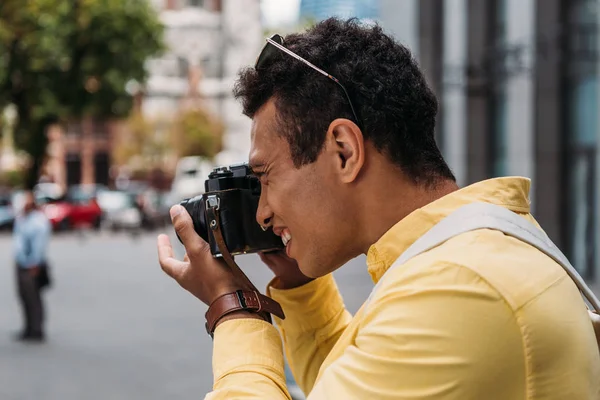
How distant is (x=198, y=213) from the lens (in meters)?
1.75

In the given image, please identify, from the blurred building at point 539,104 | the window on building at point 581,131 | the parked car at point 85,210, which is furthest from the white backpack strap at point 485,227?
the parked car at point 85,210

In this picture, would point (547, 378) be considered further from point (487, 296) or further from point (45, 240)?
point (45, 240)

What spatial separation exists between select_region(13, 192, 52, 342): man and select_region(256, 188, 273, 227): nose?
1030 cm

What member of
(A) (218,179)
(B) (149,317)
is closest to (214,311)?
(A) (218,179)

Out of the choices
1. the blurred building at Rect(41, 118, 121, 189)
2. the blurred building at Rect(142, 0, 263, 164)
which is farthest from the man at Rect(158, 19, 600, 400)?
the blurred building at Rect(142, 0, 263, 164)

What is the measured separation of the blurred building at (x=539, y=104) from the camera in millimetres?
14609

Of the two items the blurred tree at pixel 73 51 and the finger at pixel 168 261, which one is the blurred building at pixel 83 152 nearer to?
the blurred tree at pixel 73 51

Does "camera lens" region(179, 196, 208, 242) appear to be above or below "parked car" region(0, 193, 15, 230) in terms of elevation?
above

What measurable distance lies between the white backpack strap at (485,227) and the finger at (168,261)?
1.64 feet

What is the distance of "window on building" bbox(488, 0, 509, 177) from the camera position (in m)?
18.0

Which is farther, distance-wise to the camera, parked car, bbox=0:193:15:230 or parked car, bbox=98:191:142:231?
parked car, bbox=0:193:15:230

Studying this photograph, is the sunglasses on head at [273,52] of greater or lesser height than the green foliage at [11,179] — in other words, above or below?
above

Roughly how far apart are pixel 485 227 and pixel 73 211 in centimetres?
3599

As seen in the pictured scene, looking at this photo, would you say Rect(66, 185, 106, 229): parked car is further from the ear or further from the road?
the ear
